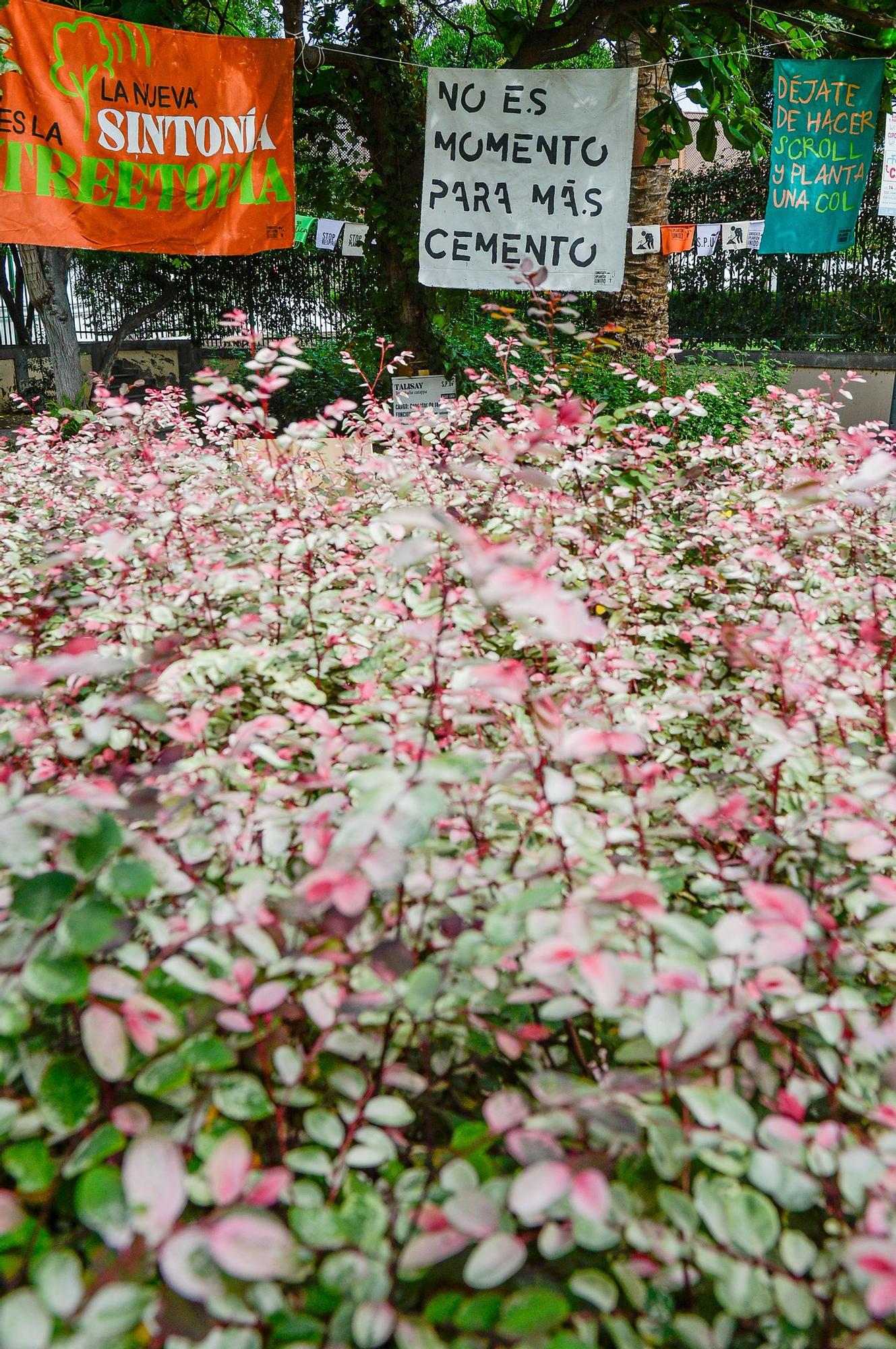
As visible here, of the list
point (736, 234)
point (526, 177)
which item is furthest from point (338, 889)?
point (736, 234)

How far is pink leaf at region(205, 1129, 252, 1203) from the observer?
0.74 meters

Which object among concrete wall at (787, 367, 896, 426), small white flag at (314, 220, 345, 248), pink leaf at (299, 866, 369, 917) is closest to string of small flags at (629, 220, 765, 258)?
concrete wall at (787, 367, 896, 426)

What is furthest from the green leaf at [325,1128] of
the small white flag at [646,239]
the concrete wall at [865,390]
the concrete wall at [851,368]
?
the concrete wall at [865,390]

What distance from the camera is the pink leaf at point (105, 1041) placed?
76 centimetres

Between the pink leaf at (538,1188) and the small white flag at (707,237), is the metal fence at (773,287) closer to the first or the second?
the small white flag at (707,237)

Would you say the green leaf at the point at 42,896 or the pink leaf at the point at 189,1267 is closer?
the pink leaf at the point at 189,1267

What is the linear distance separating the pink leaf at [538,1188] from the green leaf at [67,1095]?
38 cm

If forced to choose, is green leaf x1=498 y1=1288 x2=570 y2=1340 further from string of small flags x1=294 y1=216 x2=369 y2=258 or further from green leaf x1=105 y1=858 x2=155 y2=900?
string of small flags x1=294 y1=216 x2=369 y2=258

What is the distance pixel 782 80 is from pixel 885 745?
4.28m

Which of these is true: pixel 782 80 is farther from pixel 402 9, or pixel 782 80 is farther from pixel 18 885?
pixel 18 885

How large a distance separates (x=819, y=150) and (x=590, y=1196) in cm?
516

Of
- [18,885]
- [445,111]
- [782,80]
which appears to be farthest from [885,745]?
[782,80]

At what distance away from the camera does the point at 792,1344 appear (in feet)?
2.55

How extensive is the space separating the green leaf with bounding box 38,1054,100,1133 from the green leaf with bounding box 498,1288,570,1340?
39 cm
